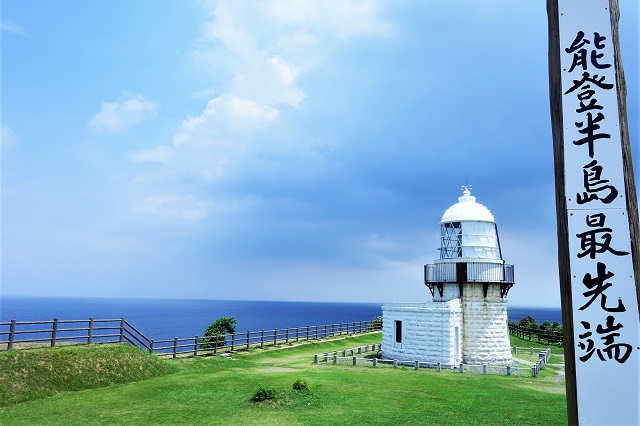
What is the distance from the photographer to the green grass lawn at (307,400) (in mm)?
11789

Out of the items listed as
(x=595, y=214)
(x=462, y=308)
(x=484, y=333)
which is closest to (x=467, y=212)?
→ (x=462, y=308)

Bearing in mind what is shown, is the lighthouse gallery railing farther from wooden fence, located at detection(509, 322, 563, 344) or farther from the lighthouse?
wooden fence, located at detection(509, 322, 563, 344)

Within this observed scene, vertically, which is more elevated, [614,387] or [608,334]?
[608,334]

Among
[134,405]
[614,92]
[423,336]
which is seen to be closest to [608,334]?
[614,92]

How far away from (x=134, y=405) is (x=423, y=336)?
15.2 meters

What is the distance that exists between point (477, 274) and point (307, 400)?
47.6ft

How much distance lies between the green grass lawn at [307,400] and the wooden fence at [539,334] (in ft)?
59.3

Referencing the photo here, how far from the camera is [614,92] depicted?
367 cm

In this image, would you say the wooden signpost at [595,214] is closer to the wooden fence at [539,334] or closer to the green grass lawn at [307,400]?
the green grass lawn at [307,400]

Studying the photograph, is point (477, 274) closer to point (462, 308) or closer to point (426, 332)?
point (462, 308)

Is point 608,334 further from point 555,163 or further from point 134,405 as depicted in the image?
point 134,405

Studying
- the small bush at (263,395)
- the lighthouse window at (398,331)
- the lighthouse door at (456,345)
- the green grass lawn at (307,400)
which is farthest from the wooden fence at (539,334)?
the small bush at (263,395)

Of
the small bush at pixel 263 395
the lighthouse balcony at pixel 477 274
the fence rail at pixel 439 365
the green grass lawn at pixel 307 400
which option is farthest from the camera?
the lighthouse balcony at pixel 477 274

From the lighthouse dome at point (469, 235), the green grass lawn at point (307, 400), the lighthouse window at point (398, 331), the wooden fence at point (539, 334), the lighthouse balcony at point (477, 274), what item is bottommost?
the wooden fence at point (539, 334)
